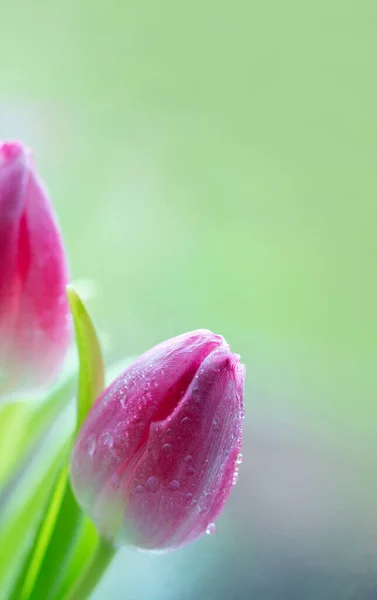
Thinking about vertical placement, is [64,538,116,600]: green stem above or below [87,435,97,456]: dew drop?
below

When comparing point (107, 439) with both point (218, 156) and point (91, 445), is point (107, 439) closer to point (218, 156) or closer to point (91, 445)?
point (91, 445)

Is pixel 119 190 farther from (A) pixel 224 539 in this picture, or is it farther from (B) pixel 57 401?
(B) pixel 57 401

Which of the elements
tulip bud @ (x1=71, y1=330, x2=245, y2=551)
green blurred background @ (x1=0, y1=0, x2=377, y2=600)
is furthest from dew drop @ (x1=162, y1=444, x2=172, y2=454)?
green blurred background @ (x1=0, y1=0, x2=377, y2=600)

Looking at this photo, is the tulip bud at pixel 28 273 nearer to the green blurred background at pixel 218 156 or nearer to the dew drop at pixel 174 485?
the dew drop at pixel 174 485

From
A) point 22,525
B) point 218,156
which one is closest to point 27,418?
point 22,525

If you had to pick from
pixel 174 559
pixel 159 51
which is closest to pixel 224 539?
pixel 174 559

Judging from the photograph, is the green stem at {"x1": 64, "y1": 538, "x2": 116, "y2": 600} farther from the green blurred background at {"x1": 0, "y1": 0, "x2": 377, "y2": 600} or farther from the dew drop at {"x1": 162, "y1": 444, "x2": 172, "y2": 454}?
the green blurred background at {"x1": 0, "y1": 0, "x2": 377, "y2": 600}
